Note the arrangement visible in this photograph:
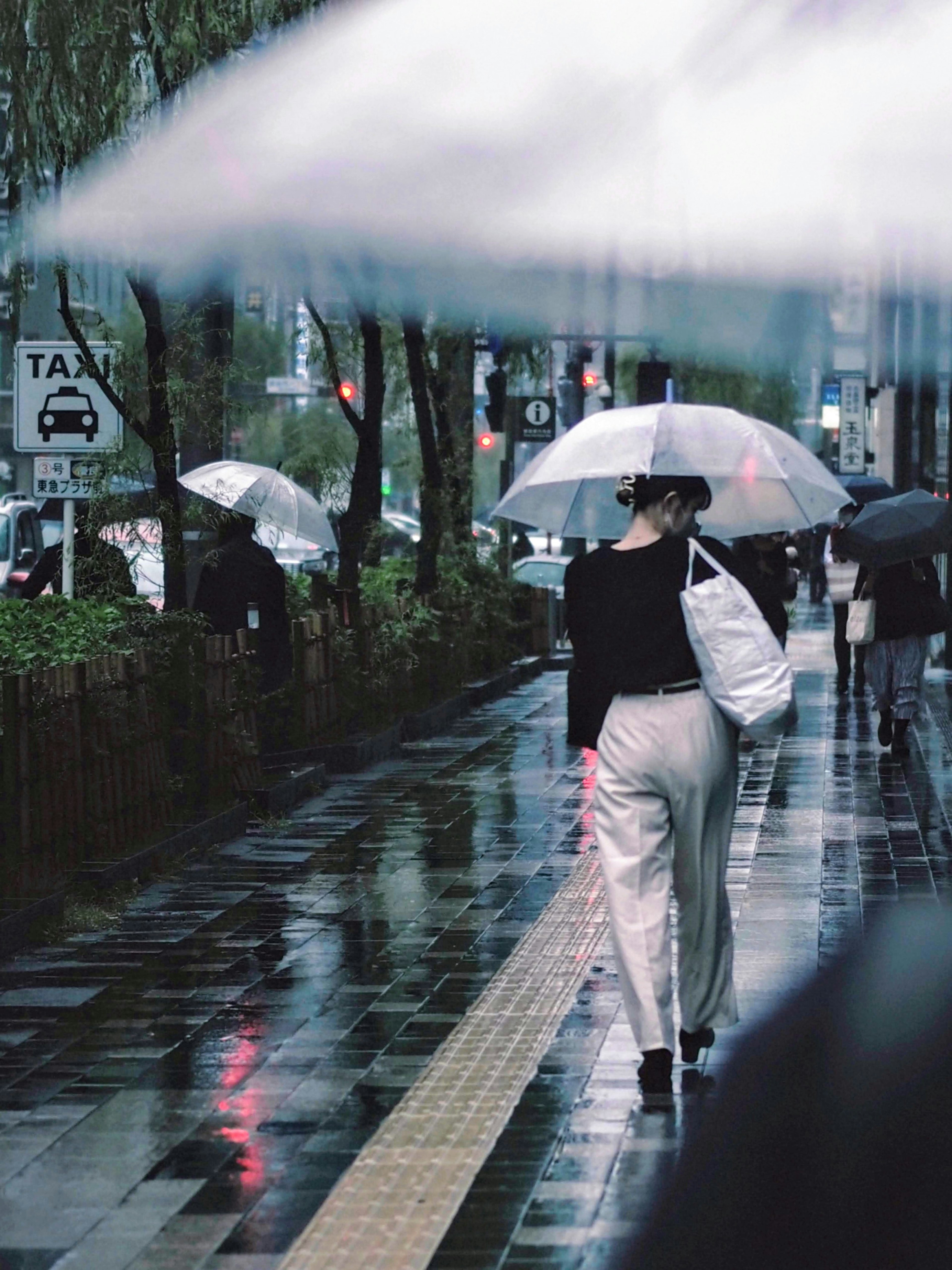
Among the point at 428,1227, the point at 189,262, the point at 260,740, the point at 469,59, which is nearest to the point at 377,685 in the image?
the point at 260,740

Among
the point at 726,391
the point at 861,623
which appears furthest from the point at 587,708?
the point at 726,391

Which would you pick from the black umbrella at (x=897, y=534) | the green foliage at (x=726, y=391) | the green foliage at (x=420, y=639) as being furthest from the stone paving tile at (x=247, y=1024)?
the green foliage at (x=726, y=391)

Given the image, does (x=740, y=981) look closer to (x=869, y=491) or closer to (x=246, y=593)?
(x=246, y=593)

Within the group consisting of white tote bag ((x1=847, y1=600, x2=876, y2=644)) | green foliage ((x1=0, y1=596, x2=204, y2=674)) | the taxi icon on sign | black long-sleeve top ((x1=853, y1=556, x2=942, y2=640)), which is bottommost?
white tote bag ((x1=847, y1=600, x2=876, y2=644))

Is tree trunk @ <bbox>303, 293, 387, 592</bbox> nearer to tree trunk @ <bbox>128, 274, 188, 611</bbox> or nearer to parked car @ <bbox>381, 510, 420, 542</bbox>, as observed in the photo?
tree trunk @ <bbox>128, 274, 188, 611</bbox>

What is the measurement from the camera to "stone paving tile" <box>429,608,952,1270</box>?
16.1 feet

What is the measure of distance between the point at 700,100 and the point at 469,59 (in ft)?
5.12

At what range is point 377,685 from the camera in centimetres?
1591

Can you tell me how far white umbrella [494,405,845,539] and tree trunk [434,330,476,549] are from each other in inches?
530

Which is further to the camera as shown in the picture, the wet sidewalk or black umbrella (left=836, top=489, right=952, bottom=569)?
black umbrella (left=836, top=489, right=952, bottom=569)

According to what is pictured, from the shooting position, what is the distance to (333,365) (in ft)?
57.4

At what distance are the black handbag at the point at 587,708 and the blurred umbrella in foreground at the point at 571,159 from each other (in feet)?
6.04

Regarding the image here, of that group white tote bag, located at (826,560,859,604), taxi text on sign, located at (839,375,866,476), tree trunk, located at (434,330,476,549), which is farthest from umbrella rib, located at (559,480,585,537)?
taxi text on sign, located at (839,375,866,476)

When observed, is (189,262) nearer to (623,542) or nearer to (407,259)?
(407,259)
